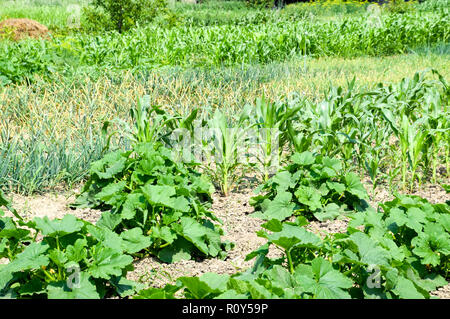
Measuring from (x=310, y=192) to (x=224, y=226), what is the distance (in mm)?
582

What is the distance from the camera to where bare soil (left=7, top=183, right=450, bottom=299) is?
7.68 feet

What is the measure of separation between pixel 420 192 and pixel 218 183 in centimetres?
150

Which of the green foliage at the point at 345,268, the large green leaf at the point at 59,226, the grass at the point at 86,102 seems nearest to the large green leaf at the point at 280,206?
the green foliage at the point at 345,268

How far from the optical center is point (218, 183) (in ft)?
11.5

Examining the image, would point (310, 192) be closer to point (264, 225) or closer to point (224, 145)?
point (224, 145)

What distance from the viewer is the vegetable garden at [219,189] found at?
1.86 meters

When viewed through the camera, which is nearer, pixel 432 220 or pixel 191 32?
pixel 432 220

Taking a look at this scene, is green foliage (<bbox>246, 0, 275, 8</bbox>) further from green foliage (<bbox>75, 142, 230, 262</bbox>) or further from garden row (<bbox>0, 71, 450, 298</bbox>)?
green foliage (<bbox>75, 142, 230, 262</bbox>)

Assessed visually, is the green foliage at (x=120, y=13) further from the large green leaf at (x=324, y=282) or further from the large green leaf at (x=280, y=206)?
the large green leaf at (x=324, y=282)

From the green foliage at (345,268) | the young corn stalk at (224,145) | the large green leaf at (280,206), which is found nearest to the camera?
the green foliage at (345,268)
